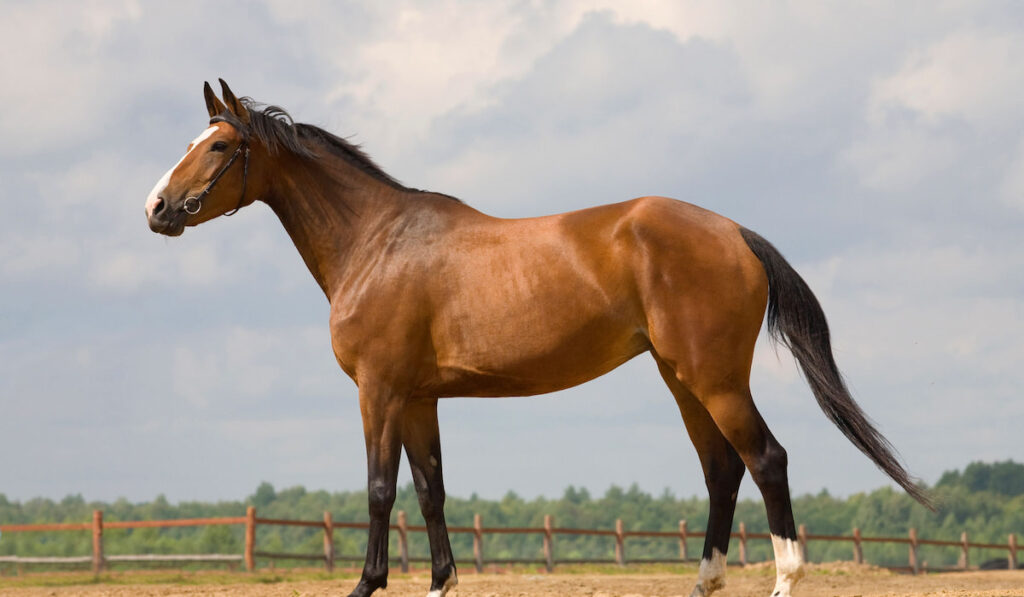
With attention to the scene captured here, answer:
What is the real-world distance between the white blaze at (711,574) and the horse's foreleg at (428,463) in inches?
56.4

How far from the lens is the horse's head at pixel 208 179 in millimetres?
6094

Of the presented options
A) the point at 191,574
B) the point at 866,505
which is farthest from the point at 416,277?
the point at 866,505

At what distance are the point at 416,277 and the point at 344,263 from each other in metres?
0.62

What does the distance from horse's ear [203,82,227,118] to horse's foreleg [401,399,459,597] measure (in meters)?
2.20

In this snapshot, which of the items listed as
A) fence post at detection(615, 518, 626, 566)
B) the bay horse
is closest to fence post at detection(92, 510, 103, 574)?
fence post at detection(615, 518, 626, 566)

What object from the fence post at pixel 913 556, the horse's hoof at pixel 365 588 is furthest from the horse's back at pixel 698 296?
the fence post at pixel 913 556

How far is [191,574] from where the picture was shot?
57.0 feet

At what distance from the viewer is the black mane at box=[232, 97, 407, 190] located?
6309 millimetres

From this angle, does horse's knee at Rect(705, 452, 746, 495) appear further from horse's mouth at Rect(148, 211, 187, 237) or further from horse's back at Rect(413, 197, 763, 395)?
horse's mouth at Rect(148, 211, 187, 237)

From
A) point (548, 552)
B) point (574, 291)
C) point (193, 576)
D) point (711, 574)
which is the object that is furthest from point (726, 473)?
point (548, 552)

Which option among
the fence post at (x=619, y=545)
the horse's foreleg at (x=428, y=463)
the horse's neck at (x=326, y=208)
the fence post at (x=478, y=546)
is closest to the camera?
the horse's foreleg at (x=428, y=463)

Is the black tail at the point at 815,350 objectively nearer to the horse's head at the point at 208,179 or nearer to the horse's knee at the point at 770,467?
the horse's knee at the point at 770,467

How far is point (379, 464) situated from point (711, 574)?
1.98 metres

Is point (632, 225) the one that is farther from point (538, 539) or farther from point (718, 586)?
point (538, 539)
